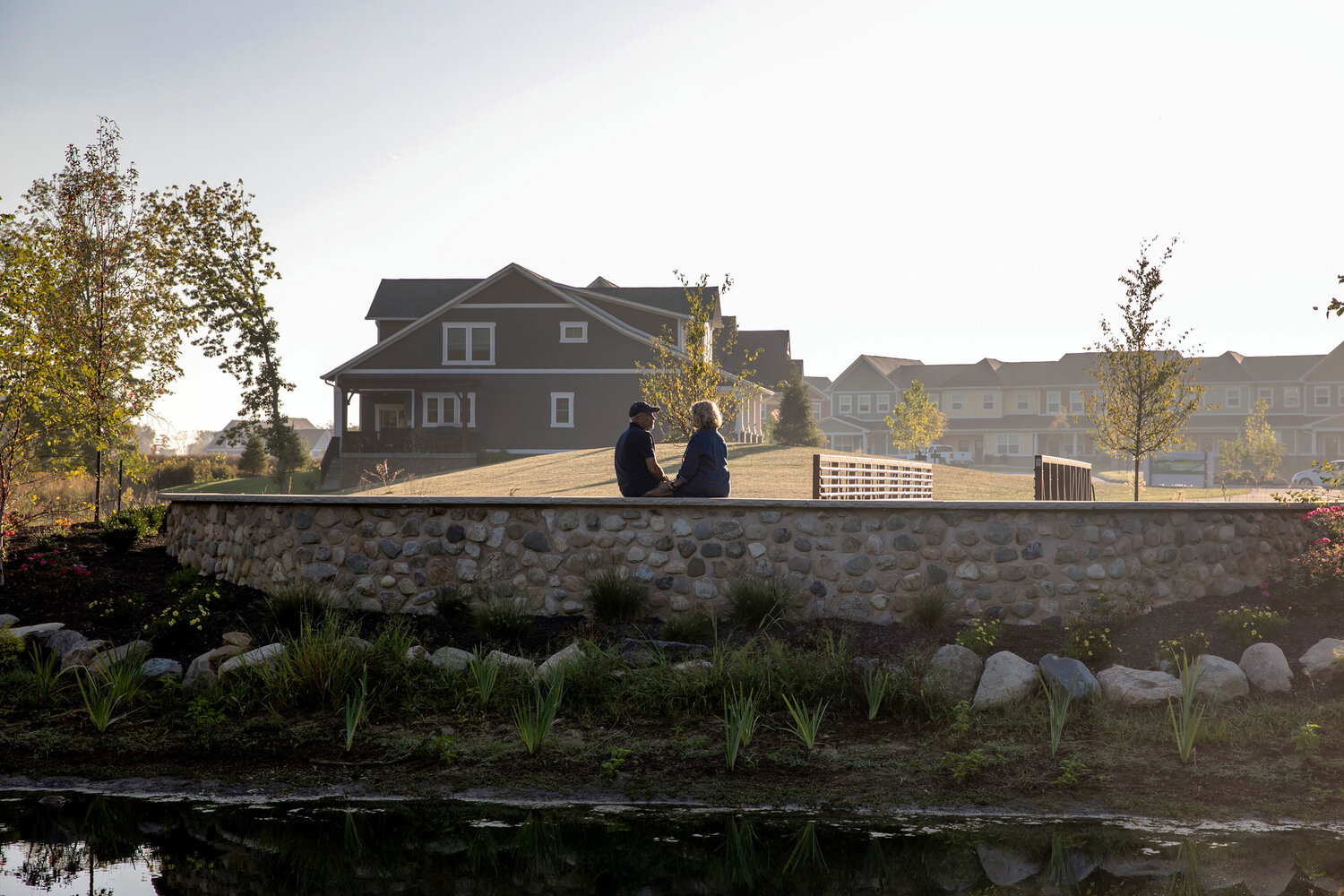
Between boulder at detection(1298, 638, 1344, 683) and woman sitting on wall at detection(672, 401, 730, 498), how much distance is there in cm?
456

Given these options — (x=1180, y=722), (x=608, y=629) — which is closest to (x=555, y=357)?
(x=608, y=629)

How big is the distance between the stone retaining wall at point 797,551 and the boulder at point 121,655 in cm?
150

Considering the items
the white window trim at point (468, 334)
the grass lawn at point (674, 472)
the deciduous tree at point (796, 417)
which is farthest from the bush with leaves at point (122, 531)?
the deciduous tree at point (796, 417)

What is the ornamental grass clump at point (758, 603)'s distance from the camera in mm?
8188

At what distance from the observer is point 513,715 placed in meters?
6.79

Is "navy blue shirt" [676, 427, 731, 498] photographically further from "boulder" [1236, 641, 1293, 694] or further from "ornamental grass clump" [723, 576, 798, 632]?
"boulder" [1236, 641, 1293, 694]

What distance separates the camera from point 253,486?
29.0 m

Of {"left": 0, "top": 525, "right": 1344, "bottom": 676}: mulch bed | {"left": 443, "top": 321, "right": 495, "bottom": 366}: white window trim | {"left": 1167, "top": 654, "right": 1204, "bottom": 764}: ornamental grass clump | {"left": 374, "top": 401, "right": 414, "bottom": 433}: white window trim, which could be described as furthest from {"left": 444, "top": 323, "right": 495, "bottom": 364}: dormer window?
{"left": 1167, "top": 654, "right": 1204, "bottom": 764}: ornamental grass clump

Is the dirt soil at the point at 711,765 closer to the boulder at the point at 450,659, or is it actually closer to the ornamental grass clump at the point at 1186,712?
the ornamental grass clump at the point at 1186,712

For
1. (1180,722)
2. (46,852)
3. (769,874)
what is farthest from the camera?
(1180,722)

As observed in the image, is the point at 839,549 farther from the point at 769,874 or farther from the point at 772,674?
the point at 769,874

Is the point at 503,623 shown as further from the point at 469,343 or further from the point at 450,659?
the point at 469,343

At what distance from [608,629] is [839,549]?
209 centimetres

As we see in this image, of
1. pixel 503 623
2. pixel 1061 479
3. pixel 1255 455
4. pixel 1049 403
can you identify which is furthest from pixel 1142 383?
pixel 1049 403
